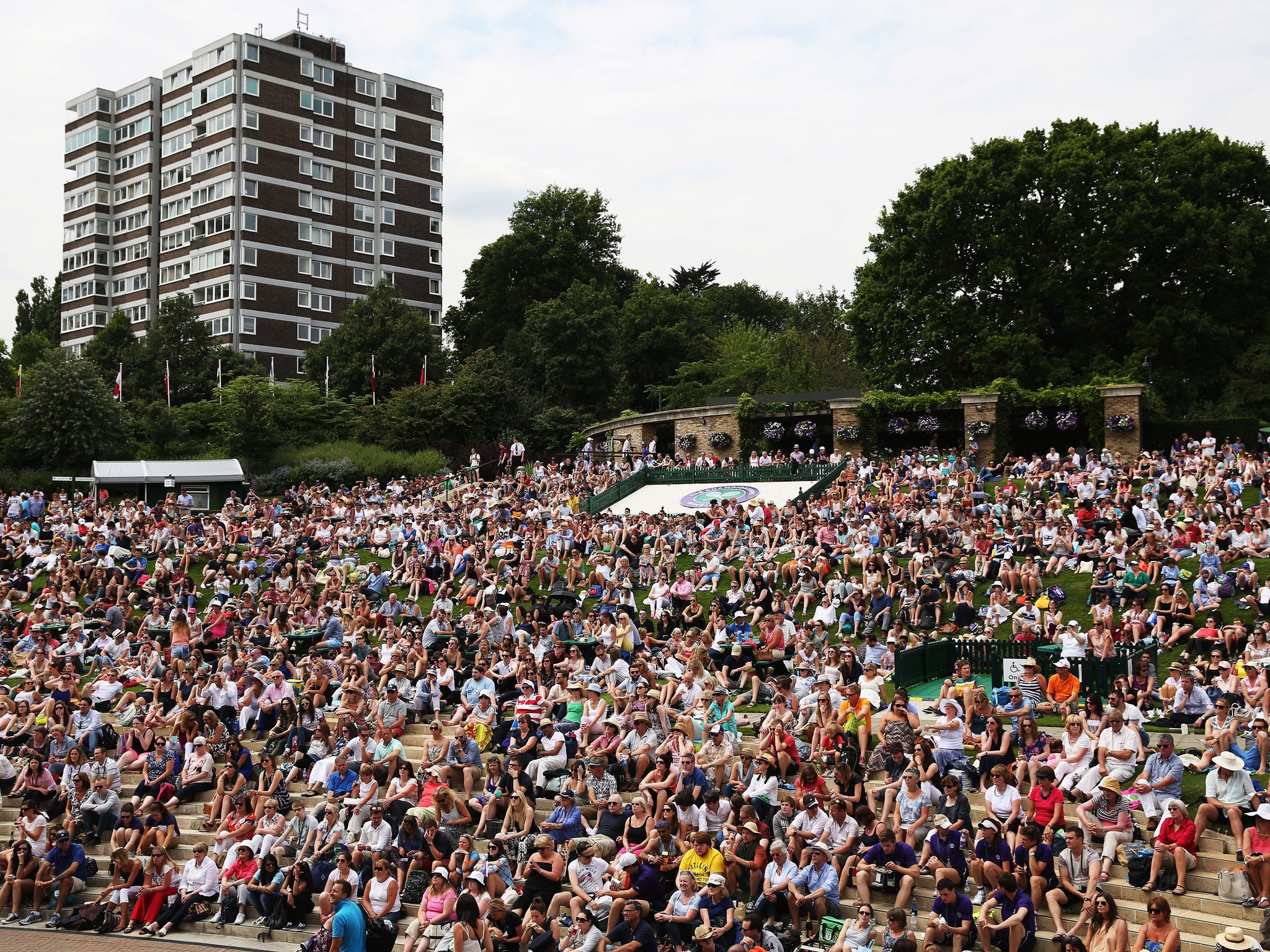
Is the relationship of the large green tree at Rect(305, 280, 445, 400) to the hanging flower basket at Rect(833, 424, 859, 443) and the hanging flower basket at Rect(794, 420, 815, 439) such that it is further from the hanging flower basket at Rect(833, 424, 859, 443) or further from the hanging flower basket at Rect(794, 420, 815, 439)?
the hanging flower basket at Rect(833, 424, 859, 443)

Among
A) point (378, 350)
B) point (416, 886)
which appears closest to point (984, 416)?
point (416, 886)

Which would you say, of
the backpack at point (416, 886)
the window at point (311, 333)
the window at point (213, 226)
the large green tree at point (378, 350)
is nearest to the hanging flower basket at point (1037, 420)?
the backpack at point (416, 886)

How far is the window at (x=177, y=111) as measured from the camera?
69.3m

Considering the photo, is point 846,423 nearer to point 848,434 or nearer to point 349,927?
point 848,434

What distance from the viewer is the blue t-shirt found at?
35.6 feet

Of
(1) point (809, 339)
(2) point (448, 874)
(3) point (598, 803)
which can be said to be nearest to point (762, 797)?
(3) point (598, 803)

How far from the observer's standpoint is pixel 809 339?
63781 millimetres

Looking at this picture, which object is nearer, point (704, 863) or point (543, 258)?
point (704, 863)

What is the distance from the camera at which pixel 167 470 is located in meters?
40.2

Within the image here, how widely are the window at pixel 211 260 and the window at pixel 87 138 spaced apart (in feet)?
45.4

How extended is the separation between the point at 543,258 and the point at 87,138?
33.8m

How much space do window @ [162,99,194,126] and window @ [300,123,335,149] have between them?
6.60 m

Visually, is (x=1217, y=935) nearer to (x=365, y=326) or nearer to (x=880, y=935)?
(x=880, y=935)

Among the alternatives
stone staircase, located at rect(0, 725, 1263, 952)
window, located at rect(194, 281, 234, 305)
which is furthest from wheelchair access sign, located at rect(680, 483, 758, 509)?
window, located at rect(194, 281, 234, 305)
